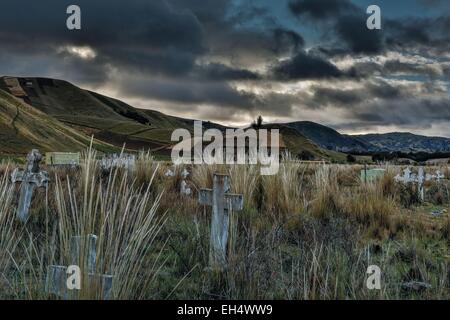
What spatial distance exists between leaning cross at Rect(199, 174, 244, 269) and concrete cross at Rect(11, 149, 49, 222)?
3190 mm

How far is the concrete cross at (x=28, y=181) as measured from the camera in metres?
6.45

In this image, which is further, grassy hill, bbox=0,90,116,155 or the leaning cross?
grassy hill, bbox=0,90,116,155

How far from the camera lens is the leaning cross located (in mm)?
4301

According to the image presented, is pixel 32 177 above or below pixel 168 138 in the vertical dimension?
below

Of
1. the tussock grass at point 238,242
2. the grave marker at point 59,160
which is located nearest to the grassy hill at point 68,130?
the grave marker at point 59,160

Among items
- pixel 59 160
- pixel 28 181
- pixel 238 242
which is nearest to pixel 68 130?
pixel 59 160

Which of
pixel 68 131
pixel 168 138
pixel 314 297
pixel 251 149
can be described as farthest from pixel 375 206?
pixel 168 138

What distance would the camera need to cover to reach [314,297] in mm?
3170

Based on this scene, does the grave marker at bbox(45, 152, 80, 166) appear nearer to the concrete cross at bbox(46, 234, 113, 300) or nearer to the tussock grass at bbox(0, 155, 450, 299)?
the tussock grass at bbox(0, 155, 450, 299)

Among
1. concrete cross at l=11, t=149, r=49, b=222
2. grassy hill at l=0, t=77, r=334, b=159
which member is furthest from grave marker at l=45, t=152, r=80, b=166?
concrete cross at l=11, t=149, r=49, b=222

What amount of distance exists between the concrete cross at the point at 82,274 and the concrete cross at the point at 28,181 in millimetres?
3809
